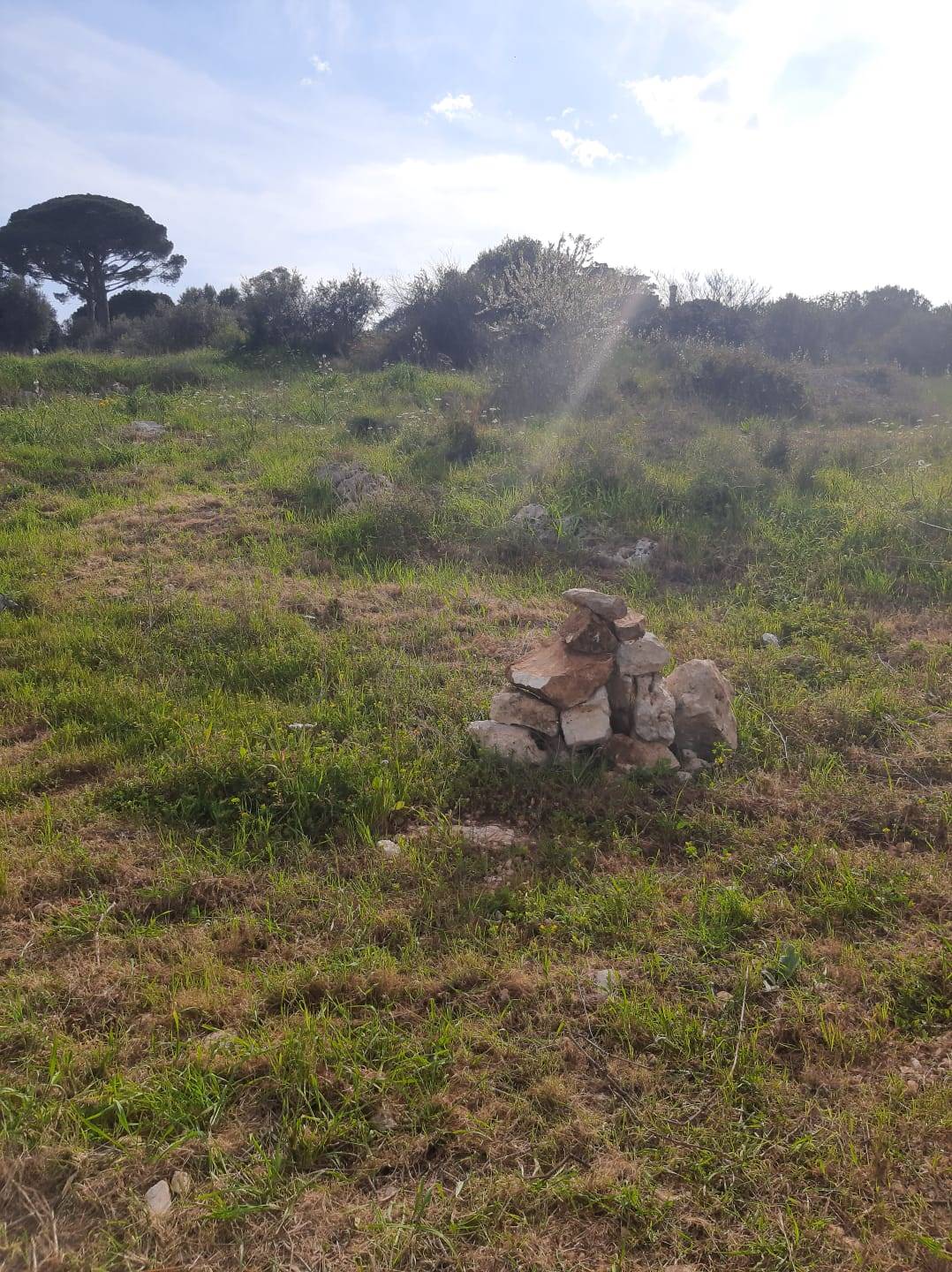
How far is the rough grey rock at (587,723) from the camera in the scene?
3.88 m

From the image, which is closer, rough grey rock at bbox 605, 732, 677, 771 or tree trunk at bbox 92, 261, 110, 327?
rough grey rock at bbox 605, 732, 677, 771

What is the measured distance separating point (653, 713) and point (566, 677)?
0.47 metres

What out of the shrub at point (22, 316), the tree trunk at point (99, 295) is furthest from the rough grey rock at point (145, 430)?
the tree trunk at point (99, 295)

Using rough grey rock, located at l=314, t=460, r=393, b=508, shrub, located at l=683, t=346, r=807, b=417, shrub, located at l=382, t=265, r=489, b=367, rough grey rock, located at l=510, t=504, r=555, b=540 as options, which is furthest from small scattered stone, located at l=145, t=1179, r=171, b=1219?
shrub, located at l=382, t=265, r=489, b=367

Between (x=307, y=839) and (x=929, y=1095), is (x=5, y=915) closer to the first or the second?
(x=307, y=839)

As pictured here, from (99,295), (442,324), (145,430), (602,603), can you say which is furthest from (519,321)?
(99,295)

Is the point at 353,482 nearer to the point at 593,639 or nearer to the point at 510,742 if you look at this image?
the point at 593,639

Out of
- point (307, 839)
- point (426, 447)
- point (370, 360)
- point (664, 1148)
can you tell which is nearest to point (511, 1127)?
point (664, 1148)

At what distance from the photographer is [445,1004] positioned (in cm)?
255

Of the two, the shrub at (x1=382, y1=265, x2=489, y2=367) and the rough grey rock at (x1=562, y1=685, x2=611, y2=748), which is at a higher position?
the shrub at (x1=382, y1=265, x2=489, y2=367)

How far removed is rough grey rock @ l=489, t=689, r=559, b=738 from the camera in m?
3.95

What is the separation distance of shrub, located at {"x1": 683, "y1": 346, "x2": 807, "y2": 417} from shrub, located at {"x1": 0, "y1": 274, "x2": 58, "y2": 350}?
17.8 m

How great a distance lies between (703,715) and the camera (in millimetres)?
4000

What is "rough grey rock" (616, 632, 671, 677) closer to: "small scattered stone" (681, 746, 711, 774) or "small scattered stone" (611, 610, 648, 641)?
"small scattered stone" (611, 610, 648, 641)
